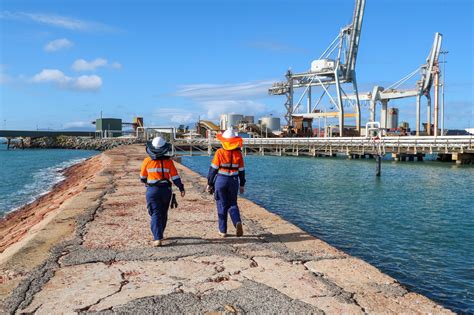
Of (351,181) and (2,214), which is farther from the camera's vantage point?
(351,181)

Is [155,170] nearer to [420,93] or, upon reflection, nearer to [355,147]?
[355,147]

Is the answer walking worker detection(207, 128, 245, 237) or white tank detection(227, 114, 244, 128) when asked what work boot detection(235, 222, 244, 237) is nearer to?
walking worker detection(207, 128, 245, 237)

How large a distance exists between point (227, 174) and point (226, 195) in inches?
15.0

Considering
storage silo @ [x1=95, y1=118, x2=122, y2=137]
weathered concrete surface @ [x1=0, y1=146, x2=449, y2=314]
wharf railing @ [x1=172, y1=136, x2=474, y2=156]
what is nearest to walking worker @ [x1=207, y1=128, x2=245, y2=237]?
weathered concrete surface @ [x1=0, y1=146, x2=449, y2=314]

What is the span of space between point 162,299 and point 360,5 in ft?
236

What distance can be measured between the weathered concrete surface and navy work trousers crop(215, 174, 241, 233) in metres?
0.43

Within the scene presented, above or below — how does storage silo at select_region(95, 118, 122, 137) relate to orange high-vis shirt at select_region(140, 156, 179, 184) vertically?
above

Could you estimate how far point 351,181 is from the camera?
26719 millimetres

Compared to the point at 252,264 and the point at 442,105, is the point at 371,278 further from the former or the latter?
the point at 442,105

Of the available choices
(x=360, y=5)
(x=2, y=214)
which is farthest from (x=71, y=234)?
(x=360, y=5)

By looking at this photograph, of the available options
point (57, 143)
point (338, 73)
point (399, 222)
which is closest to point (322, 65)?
point (338, 73)

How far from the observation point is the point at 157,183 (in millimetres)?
7176

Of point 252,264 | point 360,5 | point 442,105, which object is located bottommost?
point 252,264

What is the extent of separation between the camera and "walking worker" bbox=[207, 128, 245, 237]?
7668 mm
